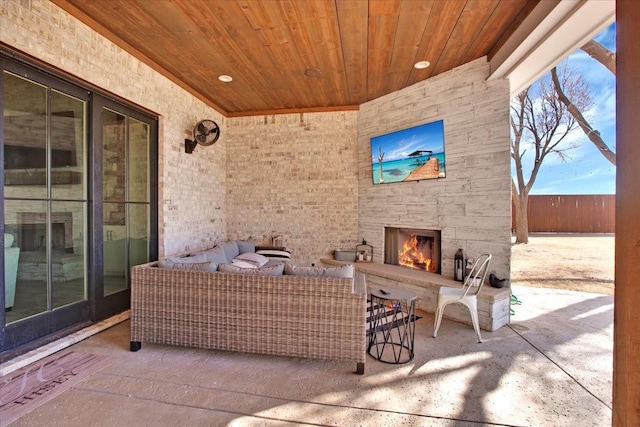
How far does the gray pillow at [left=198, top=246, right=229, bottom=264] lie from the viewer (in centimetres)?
385

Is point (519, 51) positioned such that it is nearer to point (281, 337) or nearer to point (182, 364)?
point (281, 337)

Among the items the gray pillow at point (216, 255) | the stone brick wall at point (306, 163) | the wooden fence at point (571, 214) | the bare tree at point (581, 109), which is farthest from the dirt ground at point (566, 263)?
the gray pillow at point (216, 255)

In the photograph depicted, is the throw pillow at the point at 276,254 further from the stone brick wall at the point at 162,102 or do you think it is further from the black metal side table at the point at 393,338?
the black metal side table at the point at 393,338

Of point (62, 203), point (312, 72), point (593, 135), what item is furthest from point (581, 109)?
point (62, 203)

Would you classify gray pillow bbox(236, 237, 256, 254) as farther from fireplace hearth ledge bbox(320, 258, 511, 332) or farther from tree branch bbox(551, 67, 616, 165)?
tree branch bbox(551, 67, 616, 165)

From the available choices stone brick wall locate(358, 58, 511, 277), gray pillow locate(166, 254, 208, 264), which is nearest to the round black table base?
stone brick wall locate(358, 58, 511, 277)

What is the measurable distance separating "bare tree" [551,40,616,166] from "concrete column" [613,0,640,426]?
5.27 metres

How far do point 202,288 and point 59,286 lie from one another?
60.8 inches

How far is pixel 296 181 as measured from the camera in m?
5.49

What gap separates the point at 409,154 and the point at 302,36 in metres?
2.21

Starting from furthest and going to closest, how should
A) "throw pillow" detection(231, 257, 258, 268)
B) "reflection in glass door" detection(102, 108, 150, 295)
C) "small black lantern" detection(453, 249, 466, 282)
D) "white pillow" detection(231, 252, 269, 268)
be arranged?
"white pillow" detection(231, 252, 269, 268) < "throw pillow" detection(231, 257, 258, 268) < "small black lantern" detection(453, 249, 466, 282) < "reflection in glass door" detection(102, 108, 150, 295)

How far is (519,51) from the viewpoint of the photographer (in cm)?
293

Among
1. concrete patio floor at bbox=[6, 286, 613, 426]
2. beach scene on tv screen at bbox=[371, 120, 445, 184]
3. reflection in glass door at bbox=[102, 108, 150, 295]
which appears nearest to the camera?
concrete patio floor at bbox=[6, 286, 613, 426]

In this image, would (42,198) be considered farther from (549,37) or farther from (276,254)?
(549,37)
